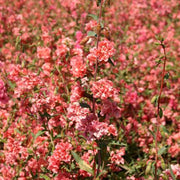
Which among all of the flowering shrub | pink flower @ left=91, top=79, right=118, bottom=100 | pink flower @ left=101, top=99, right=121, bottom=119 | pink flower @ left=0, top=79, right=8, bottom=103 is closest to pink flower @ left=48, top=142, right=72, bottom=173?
the flowering shrub

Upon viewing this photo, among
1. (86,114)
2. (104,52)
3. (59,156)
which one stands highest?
(104,52)

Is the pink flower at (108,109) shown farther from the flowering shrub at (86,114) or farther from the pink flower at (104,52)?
the pink flower at (104,52)

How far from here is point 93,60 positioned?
1647 millimetres

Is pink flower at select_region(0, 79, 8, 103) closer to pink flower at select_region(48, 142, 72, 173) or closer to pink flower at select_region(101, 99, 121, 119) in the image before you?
pink flower at select_region(48, 142, 72, 173)

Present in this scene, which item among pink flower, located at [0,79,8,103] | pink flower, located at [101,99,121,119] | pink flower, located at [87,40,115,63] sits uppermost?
pink flower, located at [87,40,115,63]

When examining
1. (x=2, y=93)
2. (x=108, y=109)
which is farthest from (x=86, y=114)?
(x=2, y=93)

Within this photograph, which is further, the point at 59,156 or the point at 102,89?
the point at 59,156

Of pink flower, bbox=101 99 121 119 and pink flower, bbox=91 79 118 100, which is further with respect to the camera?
pink flower, bbox=101 99 121 119

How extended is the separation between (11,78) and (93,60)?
1.08m

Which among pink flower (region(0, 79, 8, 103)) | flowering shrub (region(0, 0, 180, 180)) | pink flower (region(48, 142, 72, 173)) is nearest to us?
flowering shrub (region(0, 0, 180, 180))

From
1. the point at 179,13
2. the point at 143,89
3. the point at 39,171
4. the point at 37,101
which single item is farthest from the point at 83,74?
the point at 179,13

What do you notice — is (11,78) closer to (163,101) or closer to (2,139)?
(2,139)

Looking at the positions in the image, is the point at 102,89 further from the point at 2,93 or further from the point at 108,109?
the point at 2,93

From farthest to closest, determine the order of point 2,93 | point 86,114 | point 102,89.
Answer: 1. point 2,93
2. point 86,114
3. point 102,89
